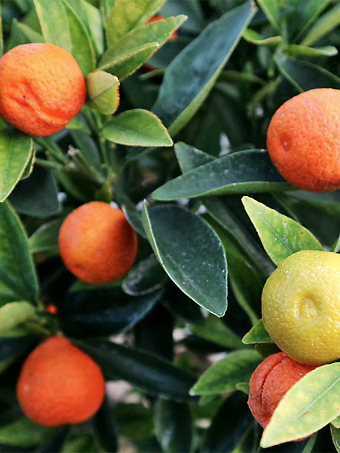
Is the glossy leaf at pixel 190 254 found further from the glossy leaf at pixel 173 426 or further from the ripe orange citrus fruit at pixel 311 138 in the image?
the glossy leaf at pixel 173 426

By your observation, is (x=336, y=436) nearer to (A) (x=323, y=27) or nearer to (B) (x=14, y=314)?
(B) (x=14, y=314)

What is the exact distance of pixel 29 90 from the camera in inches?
23.0

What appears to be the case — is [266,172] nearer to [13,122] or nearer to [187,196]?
[187,196]

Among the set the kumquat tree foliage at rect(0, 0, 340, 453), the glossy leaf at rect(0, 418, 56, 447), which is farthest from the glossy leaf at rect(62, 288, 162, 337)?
the glossy leaf at rect(0, 418, 56, 447)

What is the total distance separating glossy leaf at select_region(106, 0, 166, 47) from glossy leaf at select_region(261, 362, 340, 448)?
1.47 ft

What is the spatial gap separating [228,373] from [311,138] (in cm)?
33

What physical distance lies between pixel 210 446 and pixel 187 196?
1.28ft

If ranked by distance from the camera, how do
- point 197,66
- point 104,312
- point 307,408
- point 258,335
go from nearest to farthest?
point 307,408 < point 258,335 < point 197,66 < point 104,312

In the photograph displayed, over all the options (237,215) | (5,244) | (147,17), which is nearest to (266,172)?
(237,215)

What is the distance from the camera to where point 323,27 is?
31.5 inches

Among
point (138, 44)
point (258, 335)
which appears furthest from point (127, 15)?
point (258, 335)

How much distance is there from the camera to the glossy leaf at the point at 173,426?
893 mm

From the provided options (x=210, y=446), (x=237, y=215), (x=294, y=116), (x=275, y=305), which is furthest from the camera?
(x=210, y=446)

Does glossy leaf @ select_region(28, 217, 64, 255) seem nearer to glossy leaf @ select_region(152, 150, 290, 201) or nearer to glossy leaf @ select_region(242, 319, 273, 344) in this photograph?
glossy leaf @ select_region(152, 150, 290, 201)
